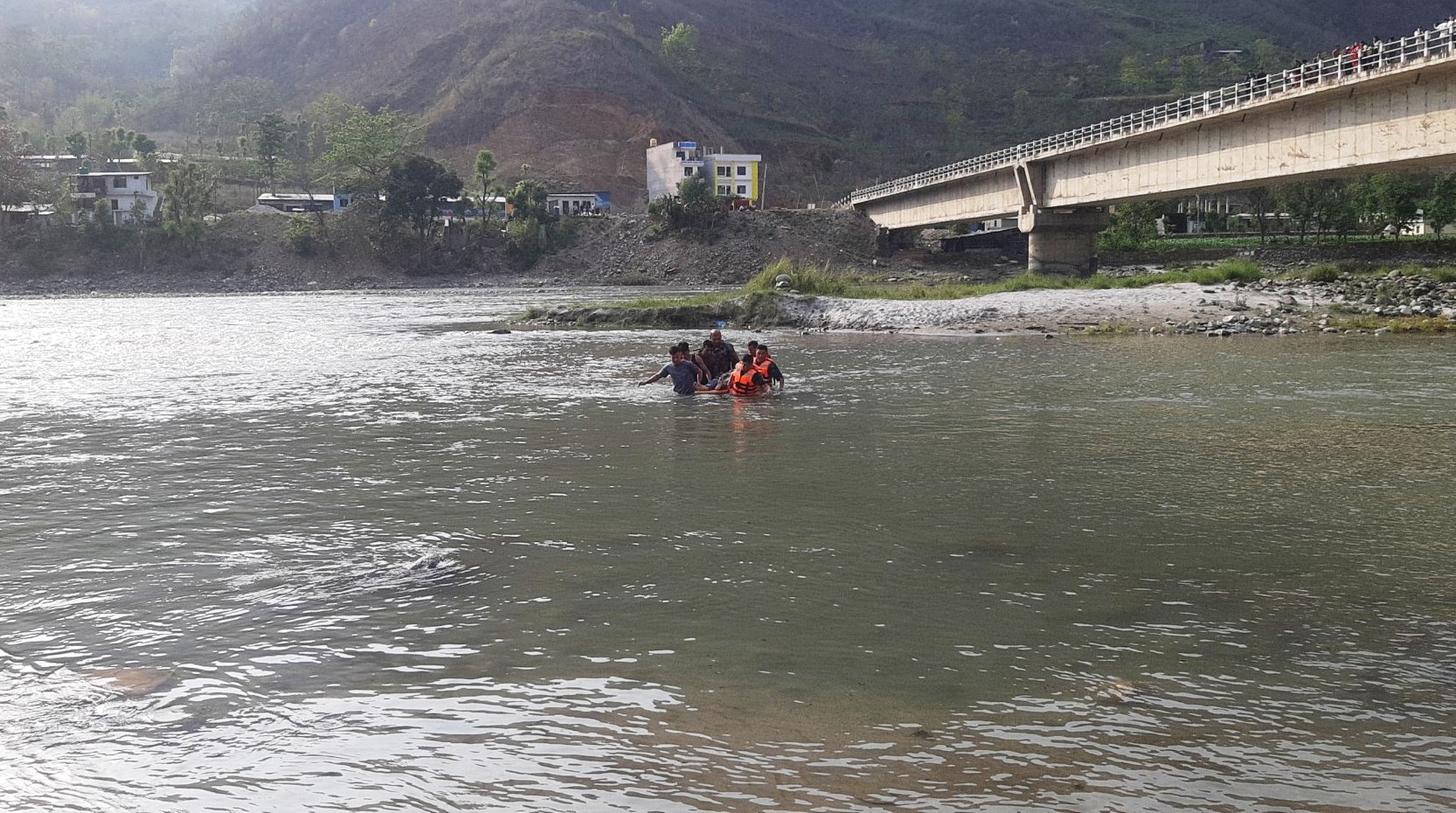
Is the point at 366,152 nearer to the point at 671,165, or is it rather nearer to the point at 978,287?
the point at 671,165

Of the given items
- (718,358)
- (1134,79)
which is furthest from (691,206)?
(1134,79)

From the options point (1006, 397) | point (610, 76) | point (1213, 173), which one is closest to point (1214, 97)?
point (1213, 173)

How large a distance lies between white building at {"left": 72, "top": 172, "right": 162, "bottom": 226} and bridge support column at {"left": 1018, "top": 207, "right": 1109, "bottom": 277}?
9043 centimetres

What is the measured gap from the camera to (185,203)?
370 ft

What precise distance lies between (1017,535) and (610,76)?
6552 inches

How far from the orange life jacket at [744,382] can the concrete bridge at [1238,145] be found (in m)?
24.0

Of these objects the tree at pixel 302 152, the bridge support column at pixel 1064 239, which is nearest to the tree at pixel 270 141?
the tree at pixel 302 152

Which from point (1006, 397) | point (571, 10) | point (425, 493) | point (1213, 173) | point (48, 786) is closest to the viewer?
point (48, 786)

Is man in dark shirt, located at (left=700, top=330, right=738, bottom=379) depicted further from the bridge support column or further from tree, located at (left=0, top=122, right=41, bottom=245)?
tree, located at (left=0, top=122, right=41, bottom=245)

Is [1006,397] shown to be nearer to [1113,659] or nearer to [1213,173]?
[1113,659]

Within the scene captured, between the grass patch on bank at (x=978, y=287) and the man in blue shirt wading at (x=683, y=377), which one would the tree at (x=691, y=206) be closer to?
the grass patch on bank at (x=978, y=287)

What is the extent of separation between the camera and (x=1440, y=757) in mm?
6621

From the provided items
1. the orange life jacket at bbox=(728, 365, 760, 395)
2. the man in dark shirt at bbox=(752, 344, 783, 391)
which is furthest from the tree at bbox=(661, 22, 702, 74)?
the orange life jacket at bbox=(728, 365, 760, 395)

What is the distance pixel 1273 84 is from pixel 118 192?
114 meters
